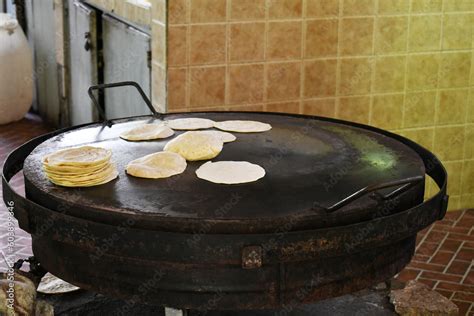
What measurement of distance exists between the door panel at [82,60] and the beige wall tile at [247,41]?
1.67m

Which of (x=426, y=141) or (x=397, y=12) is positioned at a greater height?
(x=397, y=12)

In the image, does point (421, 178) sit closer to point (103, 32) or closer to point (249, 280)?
point (249, 280)

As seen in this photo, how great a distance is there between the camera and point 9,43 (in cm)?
774

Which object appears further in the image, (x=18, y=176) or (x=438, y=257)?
(x=18, y=176)

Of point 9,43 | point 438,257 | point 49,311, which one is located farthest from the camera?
point 9,43

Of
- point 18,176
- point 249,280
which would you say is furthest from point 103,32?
point 249,280

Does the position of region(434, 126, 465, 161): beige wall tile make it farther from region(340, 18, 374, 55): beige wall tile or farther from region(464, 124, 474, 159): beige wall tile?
region(340, 18, 374, 55): beige wall tile

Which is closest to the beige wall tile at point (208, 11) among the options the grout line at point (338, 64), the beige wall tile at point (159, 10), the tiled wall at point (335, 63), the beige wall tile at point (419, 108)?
the tiled wall at point (335, 63)

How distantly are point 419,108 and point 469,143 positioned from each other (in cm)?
51

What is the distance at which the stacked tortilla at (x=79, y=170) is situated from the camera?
3223mm

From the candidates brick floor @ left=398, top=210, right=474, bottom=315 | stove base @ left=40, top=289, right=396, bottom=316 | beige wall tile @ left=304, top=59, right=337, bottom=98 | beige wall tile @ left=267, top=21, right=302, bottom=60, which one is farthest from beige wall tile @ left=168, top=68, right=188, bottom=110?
brick floor @ left=398, top=210, right=474, bottom=315

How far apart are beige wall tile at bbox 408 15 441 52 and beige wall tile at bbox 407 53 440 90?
57 mm

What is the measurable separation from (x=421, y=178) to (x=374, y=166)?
50cm

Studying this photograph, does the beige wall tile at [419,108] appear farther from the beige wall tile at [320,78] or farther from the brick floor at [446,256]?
the brick floor at [446,256]
